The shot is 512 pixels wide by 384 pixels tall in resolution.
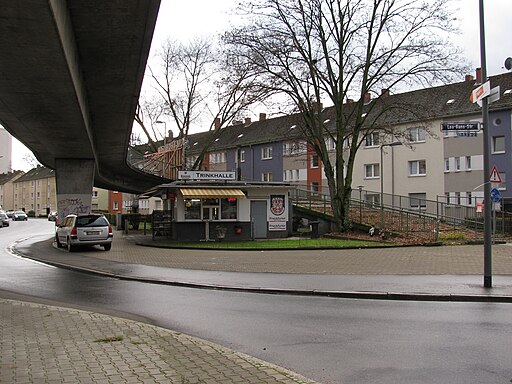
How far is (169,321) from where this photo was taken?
28.1 ft

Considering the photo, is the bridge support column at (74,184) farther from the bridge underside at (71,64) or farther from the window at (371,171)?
the window at (371,171)

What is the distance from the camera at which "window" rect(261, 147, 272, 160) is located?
2467 inches

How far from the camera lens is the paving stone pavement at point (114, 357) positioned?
A: 522cm

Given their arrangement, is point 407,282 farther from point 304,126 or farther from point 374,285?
point 304,126

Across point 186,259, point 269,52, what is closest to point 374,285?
point 186,259

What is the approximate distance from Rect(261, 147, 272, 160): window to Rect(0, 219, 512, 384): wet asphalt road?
5035 centimetres

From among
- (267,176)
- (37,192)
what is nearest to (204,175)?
(267,176)

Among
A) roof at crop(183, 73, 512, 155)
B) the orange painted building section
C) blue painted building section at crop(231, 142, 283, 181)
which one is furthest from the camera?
blue painted building section at crop(231, 142, 283, 181)

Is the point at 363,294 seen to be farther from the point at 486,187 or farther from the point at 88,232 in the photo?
the point at 88,232

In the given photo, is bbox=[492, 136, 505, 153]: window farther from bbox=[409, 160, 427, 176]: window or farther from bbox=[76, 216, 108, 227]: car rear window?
bbox=[76, 216, 108, 227]: car rear window

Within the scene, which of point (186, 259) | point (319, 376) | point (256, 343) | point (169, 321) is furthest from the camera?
point (186, 259)

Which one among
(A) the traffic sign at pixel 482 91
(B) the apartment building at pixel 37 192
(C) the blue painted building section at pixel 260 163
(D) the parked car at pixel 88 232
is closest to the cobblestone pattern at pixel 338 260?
(D) the parked car at pixel 88 232

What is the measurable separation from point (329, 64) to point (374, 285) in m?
20.8

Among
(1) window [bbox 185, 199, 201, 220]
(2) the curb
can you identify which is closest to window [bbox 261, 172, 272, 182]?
(1) window [bbox 185, 199, 201, 220]
